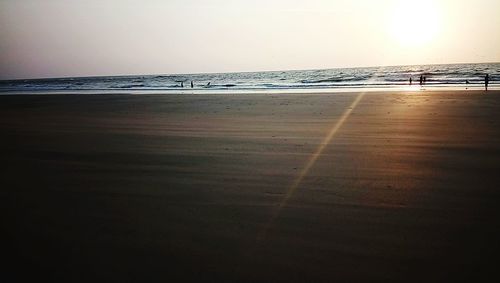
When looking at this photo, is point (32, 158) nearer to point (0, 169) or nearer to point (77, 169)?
point (0, 169)

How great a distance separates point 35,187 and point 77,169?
995 mm

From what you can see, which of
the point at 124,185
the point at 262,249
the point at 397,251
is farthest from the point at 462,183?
the point at 124,185

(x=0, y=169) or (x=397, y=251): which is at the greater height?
(x=397, y=251)

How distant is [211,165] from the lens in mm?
6512

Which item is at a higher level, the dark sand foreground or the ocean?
the dark sand foreground

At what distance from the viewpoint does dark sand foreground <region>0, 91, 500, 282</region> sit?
316cm

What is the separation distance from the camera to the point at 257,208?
4457 mm

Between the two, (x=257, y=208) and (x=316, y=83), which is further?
(x=316, y=83)

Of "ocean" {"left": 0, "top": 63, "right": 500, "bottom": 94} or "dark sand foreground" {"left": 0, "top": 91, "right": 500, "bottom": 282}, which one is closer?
"dark sand foreground" {"left": 0, "top": 91, "right": 500, "bottom": 282}

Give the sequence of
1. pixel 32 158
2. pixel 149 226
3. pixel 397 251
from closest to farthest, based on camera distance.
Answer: pixel 397 251 < pixel 149 226 < pixel 32 158

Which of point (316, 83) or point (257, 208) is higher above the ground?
point (257, 208)

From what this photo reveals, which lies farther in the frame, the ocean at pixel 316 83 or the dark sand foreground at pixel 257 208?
the ocean at pixel 316 83

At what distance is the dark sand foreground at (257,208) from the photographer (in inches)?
124

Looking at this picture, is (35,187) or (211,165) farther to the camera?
(211,165)
